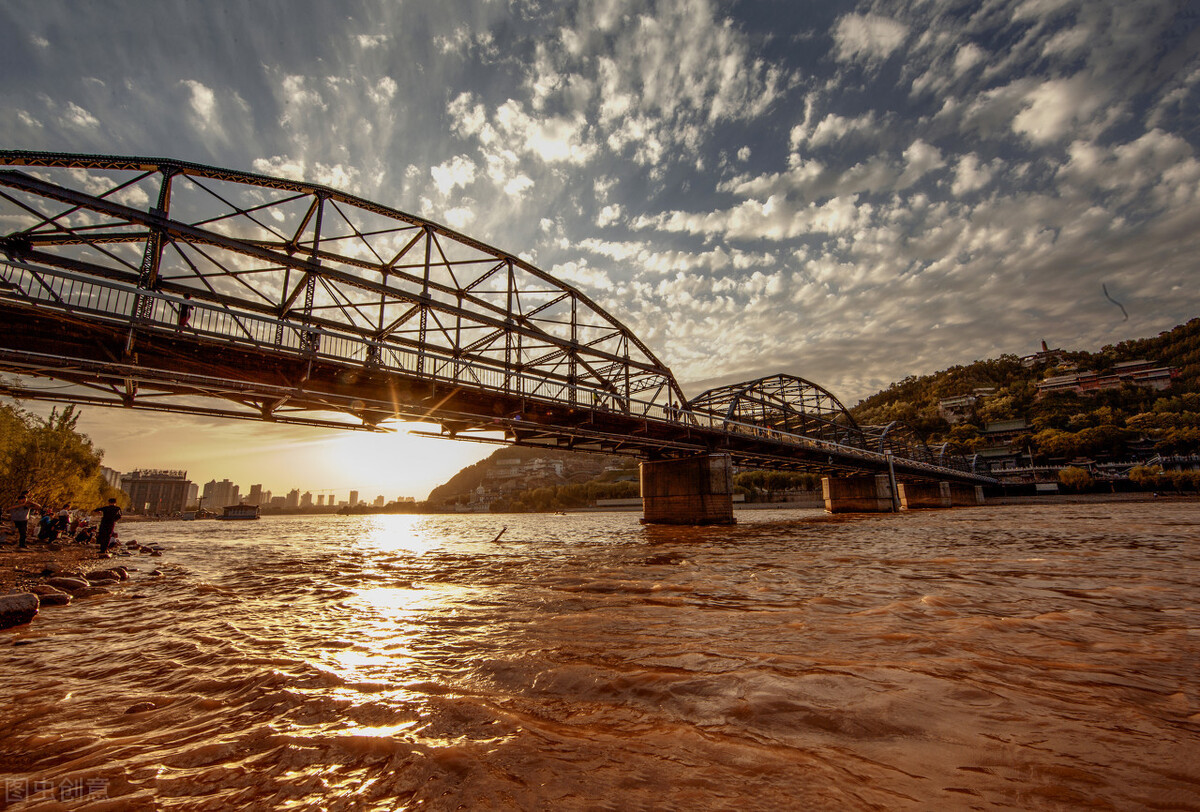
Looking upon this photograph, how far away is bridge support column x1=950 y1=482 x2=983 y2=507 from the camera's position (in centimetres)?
8860

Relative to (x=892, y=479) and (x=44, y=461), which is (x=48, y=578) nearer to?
(x=44, y=461)

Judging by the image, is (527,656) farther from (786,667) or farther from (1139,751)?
(1139,751)

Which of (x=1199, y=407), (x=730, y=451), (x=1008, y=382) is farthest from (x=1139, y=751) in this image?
(x=1008, y=382)

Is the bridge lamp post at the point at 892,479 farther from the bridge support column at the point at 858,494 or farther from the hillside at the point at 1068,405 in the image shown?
the hillside at the point at 1068,405

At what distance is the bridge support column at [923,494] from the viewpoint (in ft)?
245

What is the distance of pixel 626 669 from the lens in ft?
14.6

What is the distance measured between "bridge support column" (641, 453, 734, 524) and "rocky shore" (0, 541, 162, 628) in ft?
104

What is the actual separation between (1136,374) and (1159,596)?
20042 centimetres

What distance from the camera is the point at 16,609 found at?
704 cm

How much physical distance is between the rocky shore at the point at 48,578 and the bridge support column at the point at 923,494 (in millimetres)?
89453

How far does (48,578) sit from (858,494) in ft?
236

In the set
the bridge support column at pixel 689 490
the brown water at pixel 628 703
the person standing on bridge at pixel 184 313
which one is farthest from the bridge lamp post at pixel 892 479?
the person standing on bridge at pixel 184 313

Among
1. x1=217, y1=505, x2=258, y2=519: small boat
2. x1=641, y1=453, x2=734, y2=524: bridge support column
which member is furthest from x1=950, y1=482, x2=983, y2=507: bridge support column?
x1=217, y1=505, x2=258, y2=519: small boat

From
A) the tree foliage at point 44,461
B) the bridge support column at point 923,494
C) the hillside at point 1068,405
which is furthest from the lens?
the hillside at point 1068,405
